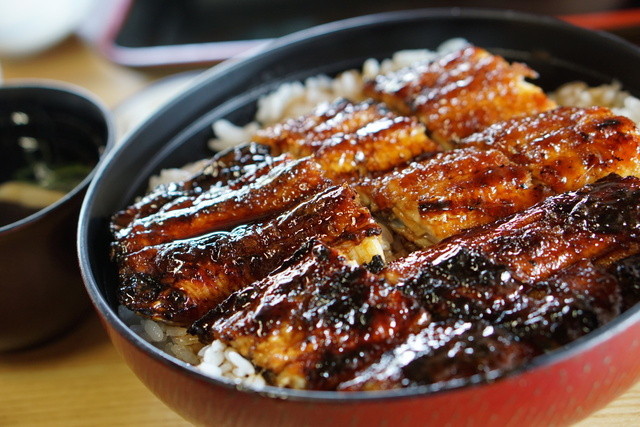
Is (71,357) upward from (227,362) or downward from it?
downward

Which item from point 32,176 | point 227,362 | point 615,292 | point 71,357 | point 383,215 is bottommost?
point 71,357

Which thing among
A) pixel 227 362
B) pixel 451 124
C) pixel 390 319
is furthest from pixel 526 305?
pixel 451 124

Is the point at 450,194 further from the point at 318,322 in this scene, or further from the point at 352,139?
the point at 318,322

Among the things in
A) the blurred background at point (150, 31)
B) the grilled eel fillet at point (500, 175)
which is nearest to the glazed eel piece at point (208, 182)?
the grilled eel fillet at point (500, 175)

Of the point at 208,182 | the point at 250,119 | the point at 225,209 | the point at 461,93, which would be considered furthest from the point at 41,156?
the point at 461,93

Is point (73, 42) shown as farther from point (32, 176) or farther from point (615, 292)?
point (615, 292)

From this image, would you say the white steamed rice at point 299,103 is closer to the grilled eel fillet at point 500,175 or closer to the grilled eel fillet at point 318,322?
the grilled eel fillet at point 318,322
